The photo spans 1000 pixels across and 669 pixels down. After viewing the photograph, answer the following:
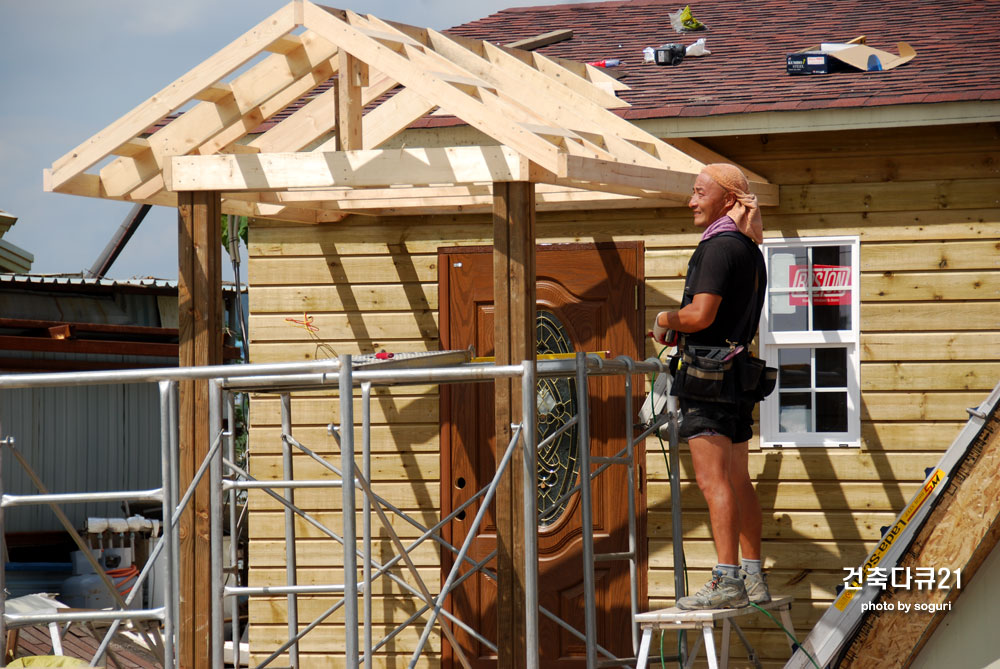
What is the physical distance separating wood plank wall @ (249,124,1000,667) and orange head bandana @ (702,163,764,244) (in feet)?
4.91

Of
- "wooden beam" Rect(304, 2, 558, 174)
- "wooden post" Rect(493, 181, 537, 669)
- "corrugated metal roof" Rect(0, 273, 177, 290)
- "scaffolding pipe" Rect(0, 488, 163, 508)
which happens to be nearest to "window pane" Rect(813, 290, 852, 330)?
"wooden post" Rect(493, 181, 537, 669)

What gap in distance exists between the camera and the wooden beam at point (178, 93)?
18.2ft

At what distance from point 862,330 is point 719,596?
95.1 inches

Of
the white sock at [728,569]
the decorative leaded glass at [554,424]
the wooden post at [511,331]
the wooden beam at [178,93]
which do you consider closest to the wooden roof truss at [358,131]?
the wooden beam at [178,93]

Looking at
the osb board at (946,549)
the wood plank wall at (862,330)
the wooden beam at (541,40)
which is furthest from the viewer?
the wooden beam at (541,40)

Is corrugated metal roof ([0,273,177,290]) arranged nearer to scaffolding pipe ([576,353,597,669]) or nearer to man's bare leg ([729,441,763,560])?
scaffolding pipe ([576,353,597,669])

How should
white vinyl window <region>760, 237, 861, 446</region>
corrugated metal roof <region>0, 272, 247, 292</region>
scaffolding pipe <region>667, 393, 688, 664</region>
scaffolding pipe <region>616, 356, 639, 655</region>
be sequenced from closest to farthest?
scaffolding pipe <region>616, 356, 639, 655</region> < scaffolding pipe <region>667, 393, 688, 664</region> < white vinyl window <region>760, 237, 861, 446</region> < corrugated metal roof <region>0, 272, 247, 292</region>

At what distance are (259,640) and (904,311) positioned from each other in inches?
190

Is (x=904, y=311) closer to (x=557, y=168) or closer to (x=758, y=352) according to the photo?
(x=758, y=352)

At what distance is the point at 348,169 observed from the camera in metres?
5.31

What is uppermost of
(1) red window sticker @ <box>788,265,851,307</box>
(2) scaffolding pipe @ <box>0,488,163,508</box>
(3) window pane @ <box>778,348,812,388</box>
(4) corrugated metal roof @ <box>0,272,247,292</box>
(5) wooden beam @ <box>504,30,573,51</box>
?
(5) wooden beam @ <box>504,30,573,51</box>

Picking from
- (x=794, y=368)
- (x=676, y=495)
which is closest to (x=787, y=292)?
(x=794, y=368)

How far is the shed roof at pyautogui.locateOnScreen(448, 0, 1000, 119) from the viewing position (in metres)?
6.71

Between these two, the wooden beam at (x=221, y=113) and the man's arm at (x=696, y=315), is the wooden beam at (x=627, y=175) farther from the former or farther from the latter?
the wooden beam at (x=221, y=113)
